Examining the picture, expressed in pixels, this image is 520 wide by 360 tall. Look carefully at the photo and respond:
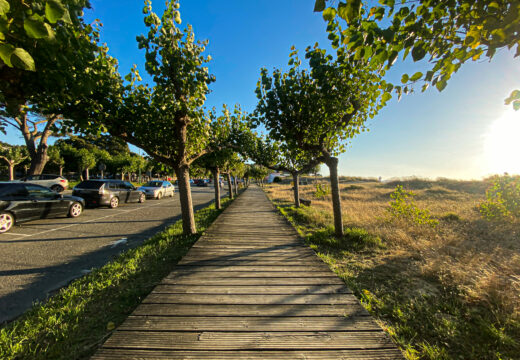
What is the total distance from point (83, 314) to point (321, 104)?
6623mm

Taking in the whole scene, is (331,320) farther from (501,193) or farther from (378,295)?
(501,193)

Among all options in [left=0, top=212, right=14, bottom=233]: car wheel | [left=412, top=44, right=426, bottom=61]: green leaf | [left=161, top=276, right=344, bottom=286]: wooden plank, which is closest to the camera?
[left=412, top=44, right=426, bottom=61]: green leaf

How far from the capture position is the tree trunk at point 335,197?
606cm

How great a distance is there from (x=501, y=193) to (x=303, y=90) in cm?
891

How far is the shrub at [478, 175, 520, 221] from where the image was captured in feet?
23.1

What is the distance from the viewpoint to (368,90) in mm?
5387

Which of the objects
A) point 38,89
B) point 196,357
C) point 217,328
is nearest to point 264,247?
point 217,328

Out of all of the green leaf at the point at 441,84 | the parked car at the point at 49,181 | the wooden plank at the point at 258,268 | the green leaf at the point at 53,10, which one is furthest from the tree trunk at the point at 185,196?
the parked car at the point at 49,181

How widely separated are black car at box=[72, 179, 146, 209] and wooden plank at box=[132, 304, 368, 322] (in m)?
11.8

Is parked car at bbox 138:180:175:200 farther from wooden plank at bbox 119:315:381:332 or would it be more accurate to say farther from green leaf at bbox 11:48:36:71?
green leaf at bbox 11:48:36:71

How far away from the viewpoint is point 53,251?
4.88 meters

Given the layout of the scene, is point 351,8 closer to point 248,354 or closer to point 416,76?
point 416,76

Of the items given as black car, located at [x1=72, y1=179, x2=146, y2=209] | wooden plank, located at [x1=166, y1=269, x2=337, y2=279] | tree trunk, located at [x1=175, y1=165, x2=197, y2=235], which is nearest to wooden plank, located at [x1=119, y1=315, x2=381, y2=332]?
wooden plank, located at [x1=166, y1=269, x2=337, y2=279]

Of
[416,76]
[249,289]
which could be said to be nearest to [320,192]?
[249,289]
